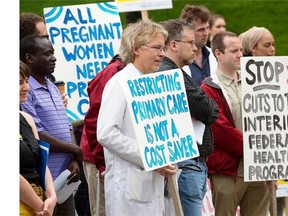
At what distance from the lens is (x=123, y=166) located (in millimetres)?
7367

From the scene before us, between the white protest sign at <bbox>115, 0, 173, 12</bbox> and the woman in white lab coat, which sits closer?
the woman in white lab coat

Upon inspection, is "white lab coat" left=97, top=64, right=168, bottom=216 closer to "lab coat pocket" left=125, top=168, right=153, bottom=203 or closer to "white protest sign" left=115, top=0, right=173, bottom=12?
"lab coat pocket" left=125, top=168, right=153, bottom=203

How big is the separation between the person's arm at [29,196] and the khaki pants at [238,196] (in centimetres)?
254

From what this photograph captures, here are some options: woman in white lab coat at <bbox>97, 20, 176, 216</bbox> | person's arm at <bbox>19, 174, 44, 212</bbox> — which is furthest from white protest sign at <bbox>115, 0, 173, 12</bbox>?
person's arm at <bbox>19, 174, 44, 212</bbox>

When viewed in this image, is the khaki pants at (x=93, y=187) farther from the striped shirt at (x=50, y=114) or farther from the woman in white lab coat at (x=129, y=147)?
the woman in white lab coat at (x=129, y=147)

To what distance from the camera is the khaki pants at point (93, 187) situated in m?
8.81

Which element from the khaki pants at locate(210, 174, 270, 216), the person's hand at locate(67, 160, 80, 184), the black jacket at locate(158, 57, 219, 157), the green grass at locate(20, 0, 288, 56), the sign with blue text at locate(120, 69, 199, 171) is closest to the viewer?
the sign with blue text at locate(120, 69, 199, 171)

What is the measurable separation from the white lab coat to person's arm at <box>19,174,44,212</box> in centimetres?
88

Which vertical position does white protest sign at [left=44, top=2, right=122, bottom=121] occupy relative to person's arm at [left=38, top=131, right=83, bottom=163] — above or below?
above

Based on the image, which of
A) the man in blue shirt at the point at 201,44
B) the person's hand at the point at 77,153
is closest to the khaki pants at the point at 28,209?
the person's hand at the point at 77,153

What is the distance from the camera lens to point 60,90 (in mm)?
8602

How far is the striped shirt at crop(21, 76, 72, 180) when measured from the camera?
771 centimetres

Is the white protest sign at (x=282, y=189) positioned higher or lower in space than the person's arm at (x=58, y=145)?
lower
